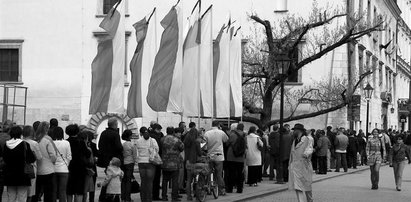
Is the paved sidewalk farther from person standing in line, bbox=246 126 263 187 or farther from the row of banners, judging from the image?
the row of banners

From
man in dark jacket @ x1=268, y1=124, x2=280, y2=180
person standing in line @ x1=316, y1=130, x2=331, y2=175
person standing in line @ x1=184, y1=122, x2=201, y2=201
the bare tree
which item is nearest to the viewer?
person standing in line @ x1=184, y1=122, x2=201, y2=201

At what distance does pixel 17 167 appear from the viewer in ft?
43.2

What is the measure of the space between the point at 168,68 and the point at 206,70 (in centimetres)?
205

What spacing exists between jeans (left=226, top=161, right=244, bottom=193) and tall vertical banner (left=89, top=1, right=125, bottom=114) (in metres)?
3.98

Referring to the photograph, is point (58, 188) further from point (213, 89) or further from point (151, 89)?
point (213, 89)

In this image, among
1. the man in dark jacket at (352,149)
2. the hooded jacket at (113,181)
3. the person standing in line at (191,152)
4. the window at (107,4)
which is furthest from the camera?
the window at (107,4)

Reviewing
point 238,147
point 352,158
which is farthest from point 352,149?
point 238,147

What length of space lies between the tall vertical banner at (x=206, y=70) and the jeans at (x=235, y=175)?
5.21ft

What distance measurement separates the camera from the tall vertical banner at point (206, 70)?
68.9ft

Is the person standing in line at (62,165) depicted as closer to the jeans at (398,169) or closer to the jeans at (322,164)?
the jeans at (398,169)

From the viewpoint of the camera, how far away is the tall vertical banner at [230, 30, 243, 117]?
78.0ft

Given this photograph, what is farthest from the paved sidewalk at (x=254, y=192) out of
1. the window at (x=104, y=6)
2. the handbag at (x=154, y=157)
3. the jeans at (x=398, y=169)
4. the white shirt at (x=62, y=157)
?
the window at (x=104, y=6)

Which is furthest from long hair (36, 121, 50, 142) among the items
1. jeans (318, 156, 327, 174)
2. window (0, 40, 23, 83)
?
window (0, 40, 23, 83)

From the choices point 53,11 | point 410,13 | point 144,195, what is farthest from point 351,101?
point 410,13
